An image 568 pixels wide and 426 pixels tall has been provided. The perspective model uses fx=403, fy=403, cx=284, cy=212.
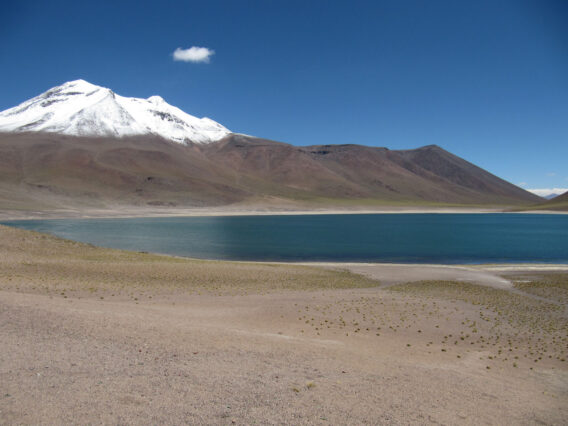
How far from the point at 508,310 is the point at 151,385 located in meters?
17.6

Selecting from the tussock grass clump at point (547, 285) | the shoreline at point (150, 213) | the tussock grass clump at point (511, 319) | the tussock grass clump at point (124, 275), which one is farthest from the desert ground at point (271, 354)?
the shoreline at point (150, 213)

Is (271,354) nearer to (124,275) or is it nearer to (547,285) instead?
(124,275)

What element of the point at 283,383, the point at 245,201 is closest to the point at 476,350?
the point at 283,383

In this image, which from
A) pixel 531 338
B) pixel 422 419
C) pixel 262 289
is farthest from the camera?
pixel 262 289

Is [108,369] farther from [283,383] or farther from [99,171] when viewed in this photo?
[99,171]

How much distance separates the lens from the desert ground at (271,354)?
25.0 feet

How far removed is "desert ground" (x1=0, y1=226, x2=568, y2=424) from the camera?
7.62 m

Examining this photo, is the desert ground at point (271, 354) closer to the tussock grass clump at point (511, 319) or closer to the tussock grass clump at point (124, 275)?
the tussock grass clump at point (511, 319)

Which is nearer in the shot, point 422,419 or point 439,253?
point 422,419

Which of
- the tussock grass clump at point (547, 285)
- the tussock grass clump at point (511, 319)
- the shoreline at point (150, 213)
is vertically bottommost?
the tussock grass clump at point (511, 319)

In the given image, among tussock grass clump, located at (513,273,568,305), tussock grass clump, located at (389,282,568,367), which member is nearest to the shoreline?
tussock grass clump, located at (389,282,568,367)

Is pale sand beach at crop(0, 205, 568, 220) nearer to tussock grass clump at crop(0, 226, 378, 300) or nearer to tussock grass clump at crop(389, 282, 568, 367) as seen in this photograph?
tussock grass clump at crop(0, 226, 378, 300)

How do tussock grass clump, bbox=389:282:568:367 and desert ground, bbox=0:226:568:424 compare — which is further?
tussock grass clump, bbox=389:282:568:367

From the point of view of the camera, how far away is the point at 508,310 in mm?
19406
